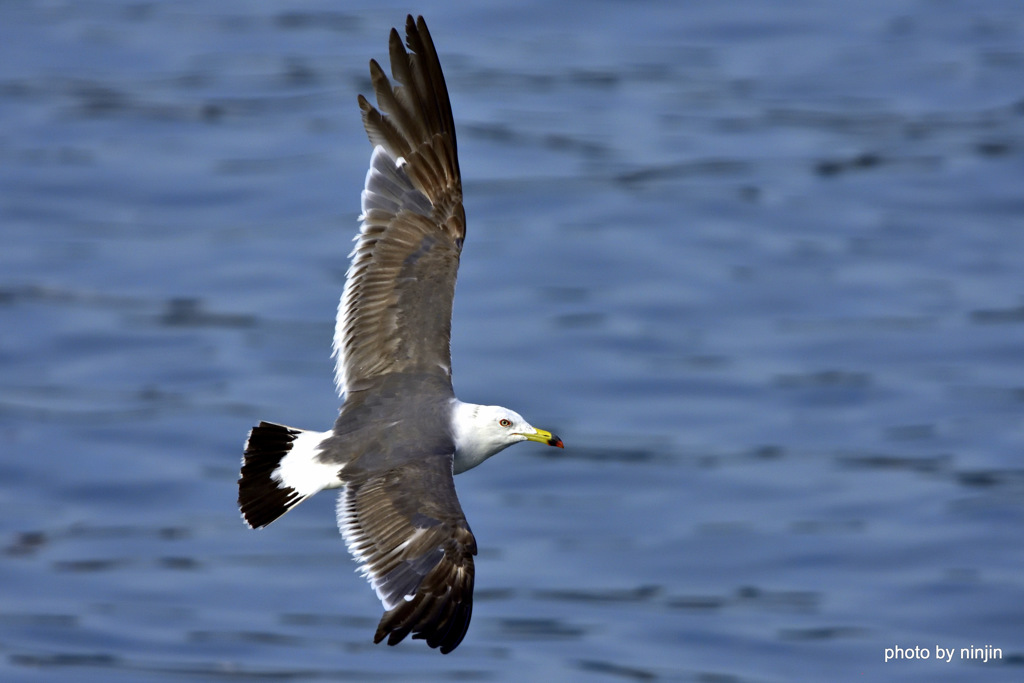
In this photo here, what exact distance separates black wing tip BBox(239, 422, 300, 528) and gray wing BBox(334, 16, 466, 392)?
2.01 ft

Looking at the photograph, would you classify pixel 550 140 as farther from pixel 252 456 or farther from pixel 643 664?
pixel 252 456

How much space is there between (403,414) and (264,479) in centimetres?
88

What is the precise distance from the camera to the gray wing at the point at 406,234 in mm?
10734

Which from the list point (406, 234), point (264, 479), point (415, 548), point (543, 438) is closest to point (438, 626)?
point (415, 548)

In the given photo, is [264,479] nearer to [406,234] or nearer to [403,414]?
[403,414]

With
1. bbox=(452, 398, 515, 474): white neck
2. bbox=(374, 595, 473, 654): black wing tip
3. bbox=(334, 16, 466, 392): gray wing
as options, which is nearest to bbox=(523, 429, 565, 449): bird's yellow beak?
bbox=(452, 398, 515, 474): white neck

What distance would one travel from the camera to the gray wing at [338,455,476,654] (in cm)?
928

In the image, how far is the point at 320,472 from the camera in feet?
32.7

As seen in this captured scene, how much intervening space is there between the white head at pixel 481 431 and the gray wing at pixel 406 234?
359mm

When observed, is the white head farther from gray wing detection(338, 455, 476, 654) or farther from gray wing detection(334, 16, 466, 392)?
gray wing detection(338, 455, 476, 654)

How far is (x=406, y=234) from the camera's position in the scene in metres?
11.0

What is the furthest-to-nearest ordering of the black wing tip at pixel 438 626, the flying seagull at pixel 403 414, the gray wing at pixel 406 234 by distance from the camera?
the gray wing at pixel 406 234, the flying seagull at pixel 403 414, the black wing tip at pixel 438 626

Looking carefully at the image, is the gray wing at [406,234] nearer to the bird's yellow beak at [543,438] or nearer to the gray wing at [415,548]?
the bird's yellow beak at [543,438]

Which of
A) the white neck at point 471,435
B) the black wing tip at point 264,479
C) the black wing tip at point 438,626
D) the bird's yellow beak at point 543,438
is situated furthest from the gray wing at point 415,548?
the bird's yellow beak at point 543,438
